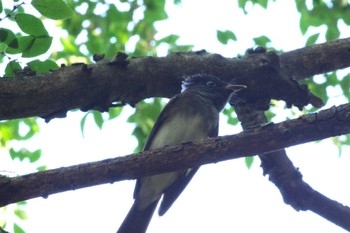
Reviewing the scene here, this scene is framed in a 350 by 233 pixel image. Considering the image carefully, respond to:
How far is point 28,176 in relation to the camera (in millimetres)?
2740

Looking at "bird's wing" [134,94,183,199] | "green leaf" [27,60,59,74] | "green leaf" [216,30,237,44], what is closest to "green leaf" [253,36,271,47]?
"green leaf" [216,30,237,44]

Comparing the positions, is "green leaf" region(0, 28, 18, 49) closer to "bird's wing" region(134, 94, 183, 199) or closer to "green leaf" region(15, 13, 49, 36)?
"green leaf" region(15, 13, 49, 36)

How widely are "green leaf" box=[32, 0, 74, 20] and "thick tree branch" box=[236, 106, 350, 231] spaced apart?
1559 mm

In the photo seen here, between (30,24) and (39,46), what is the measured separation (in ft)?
0.46

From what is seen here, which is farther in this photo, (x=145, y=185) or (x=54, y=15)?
(x=145, y=185)

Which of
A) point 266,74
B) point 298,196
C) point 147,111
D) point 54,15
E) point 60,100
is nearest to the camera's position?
point 54,15

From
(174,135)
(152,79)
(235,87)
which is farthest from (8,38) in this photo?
(174,135)

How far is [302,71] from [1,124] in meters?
3.76

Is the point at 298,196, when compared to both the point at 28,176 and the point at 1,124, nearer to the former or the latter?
the point at 28,176

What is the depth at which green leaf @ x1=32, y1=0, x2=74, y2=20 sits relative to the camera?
310 cm

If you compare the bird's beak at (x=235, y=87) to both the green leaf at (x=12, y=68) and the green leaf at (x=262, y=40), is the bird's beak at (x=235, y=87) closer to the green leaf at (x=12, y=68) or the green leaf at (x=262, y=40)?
the green leaf at (x=262, y=40)

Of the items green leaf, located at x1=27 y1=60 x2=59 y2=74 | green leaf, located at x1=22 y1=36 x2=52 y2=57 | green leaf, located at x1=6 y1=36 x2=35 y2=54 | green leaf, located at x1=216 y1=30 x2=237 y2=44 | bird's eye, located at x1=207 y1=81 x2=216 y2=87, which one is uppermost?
green leaf, located at x1=216 y1=30 x2=237 y2=44

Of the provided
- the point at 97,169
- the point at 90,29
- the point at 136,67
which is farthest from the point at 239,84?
the point at 90,29

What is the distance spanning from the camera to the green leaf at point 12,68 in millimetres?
3458
